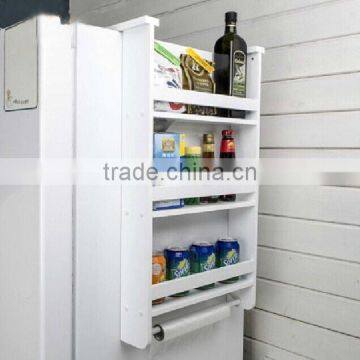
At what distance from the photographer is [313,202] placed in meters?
1.55

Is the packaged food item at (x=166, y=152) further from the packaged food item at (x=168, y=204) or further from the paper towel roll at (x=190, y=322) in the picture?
the paper towel roll at (x=190, y=322)

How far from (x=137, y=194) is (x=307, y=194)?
0.63 metres

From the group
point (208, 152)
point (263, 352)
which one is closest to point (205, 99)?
point (208, 152)

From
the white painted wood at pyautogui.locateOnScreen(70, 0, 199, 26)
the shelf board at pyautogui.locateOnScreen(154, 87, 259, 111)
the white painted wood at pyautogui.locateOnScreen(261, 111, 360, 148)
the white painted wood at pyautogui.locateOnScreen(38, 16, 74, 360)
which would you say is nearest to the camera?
the white painted wood at pyautogui.locateOnScreen(38, 16, 74, 360)

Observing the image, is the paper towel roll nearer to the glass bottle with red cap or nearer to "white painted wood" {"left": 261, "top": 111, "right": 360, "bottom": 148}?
the glass bottle with red cap

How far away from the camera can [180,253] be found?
133 centimetres

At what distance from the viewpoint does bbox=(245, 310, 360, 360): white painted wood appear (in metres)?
1.50

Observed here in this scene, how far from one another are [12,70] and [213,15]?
88 cm

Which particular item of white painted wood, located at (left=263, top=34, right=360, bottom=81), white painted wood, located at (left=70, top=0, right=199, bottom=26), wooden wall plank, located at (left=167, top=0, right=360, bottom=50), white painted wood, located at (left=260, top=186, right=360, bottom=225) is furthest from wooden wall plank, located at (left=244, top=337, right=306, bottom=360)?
white painted wood, located at (left=70, top=0, right=199, bottom=26)

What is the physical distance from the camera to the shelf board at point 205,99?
4.03ft

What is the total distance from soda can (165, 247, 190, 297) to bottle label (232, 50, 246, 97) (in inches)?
20.0

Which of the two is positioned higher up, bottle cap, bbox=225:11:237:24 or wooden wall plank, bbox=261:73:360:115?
bottle cap, bbox=225:11:237:24

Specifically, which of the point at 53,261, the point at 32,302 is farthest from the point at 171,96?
the point at 32,302

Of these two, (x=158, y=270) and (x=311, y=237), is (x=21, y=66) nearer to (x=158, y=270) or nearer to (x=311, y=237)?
(x=158, y=270)
